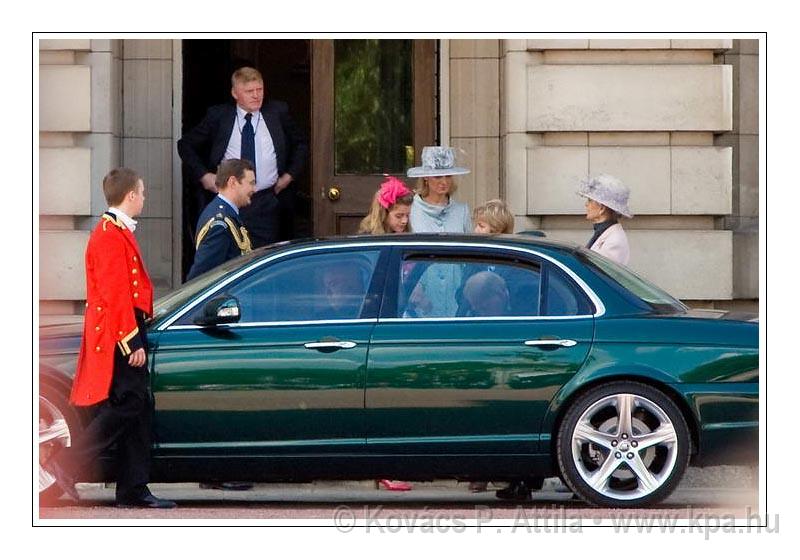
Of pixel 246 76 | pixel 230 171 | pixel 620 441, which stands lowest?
pixel 620 441

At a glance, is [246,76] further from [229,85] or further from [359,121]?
[229,85]

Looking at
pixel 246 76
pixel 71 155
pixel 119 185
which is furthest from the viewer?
pixel 71 155

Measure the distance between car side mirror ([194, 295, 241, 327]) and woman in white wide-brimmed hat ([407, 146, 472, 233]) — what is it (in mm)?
2364

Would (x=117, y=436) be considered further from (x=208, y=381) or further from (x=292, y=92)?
(x=292, y=92)

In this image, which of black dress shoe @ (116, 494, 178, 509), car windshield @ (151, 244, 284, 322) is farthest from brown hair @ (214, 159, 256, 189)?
black dress shoe @ (116, 494, 178, 509)

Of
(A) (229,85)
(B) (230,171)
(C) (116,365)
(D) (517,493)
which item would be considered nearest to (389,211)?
(B) (230,171)

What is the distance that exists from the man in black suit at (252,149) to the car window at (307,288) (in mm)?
3691

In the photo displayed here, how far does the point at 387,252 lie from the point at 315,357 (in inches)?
27.5

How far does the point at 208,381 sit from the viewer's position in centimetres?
907

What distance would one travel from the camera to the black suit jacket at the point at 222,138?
42.9 feet

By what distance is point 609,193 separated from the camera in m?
11.2

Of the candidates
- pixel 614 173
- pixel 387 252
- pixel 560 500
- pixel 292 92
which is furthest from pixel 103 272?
pixel 292 92

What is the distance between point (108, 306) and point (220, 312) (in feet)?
1.88

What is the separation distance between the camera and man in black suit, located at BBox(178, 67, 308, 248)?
13.0m
